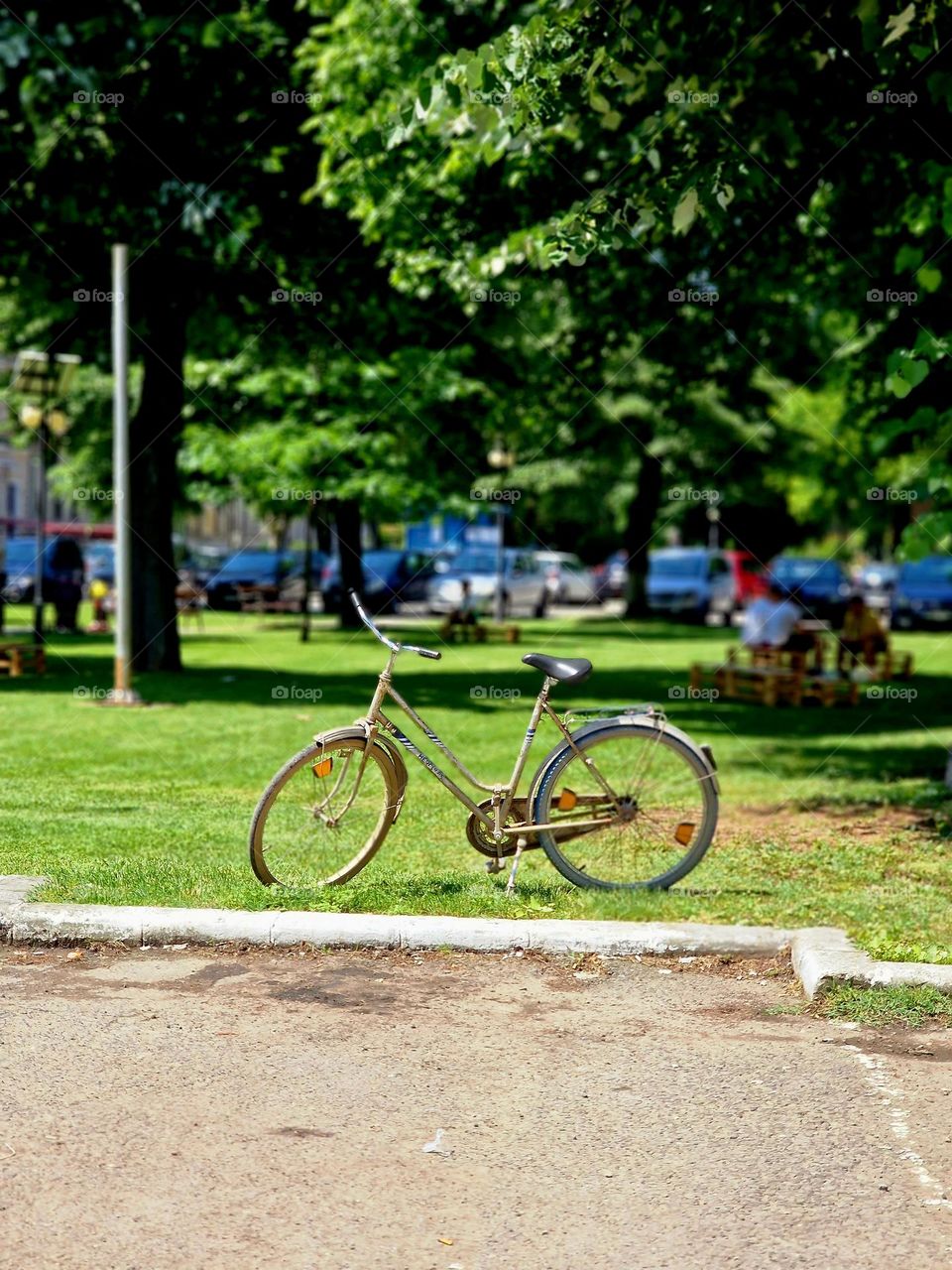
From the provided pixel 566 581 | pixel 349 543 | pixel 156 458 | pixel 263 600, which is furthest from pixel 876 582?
pixel 156 458

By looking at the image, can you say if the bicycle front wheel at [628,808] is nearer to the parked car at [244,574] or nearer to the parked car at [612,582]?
the parked car at [244,574]

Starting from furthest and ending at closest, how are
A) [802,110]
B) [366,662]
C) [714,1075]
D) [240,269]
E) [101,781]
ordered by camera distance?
1. [366,662]
2. [240,269]
3. [802,110]
4. [101,781]
5. [714,1075]

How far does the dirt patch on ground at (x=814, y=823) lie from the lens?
8.27 m

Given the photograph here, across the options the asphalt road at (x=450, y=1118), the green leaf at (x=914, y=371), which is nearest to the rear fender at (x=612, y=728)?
the asphalt road at (x=450, y=1118)

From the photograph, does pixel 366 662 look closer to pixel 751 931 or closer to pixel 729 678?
pixel 729 678

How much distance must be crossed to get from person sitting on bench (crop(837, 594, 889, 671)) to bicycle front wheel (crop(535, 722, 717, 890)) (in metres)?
13.2

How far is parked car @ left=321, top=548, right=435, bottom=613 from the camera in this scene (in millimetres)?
35594

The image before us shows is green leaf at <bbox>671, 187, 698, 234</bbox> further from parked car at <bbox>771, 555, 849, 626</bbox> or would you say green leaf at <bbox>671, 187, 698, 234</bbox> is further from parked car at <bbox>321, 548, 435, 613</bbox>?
parked car at <bbox>771, 555, 849, 626</bbox>

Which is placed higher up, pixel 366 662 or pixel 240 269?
pixel 240 269

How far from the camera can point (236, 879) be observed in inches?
256

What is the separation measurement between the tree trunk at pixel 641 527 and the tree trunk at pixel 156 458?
67.4 feet

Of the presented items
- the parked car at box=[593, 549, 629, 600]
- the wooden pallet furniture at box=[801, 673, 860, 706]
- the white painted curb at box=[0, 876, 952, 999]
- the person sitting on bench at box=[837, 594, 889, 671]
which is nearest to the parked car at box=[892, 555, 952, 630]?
the parked car at box=[593, 549, 629, 600]

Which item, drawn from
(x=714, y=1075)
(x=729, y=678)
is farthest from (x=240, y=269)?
(x=714, y=1075)

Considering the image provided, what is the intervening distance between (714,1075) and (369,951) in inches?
64.0
